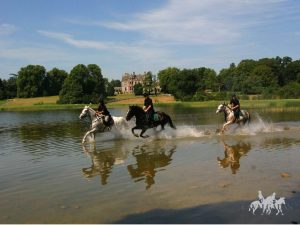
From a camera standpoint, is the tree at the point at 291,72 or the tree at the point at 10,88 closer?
the tree at the point at 10,88

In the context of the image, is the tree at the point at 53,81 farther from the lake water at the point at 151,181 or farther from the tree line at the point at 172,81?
the lake water at the point at 151,181

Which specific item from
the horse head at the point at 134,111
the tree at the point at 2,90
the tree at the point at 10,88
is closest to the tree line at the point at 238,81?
the tree at the point at 10,88

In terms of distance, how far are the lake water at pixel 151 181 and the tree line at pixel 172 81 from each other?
90.6 metres

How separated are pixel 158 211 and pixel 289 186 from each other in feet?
14.1

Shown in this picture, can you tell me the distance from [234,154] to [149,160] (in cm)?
388

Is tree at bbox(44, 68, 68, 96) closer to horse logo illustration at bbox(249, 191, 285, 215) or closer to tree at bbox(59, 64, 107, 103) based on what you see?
tree at bbox(59, 64, 107, 103)

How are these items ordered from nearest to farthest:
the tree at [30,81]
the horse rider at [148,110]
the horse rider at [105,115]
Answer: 1. the horse rider at [105,115]
2. the horse rider at [148,110]
3. the tree at [30,81]

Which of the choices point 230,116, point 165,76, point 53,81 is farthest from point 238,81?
point 230,116

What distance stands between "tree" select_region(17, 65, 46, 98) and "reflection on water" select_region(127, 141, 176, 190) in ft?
503

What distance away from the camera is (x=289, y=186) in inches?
470

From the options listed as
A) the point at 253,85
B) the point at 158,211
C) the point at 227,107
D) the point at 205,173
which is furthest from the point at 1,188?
the point at 253,85

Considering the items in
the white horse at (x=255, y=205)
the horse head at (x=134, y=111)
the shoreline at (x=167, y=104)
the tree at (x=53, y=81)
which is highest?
the tree at (x=53, y=81)

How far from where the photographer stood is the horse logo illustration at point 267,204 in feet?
31.8

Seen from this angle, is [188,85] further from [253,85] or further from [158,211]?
[158,211]
